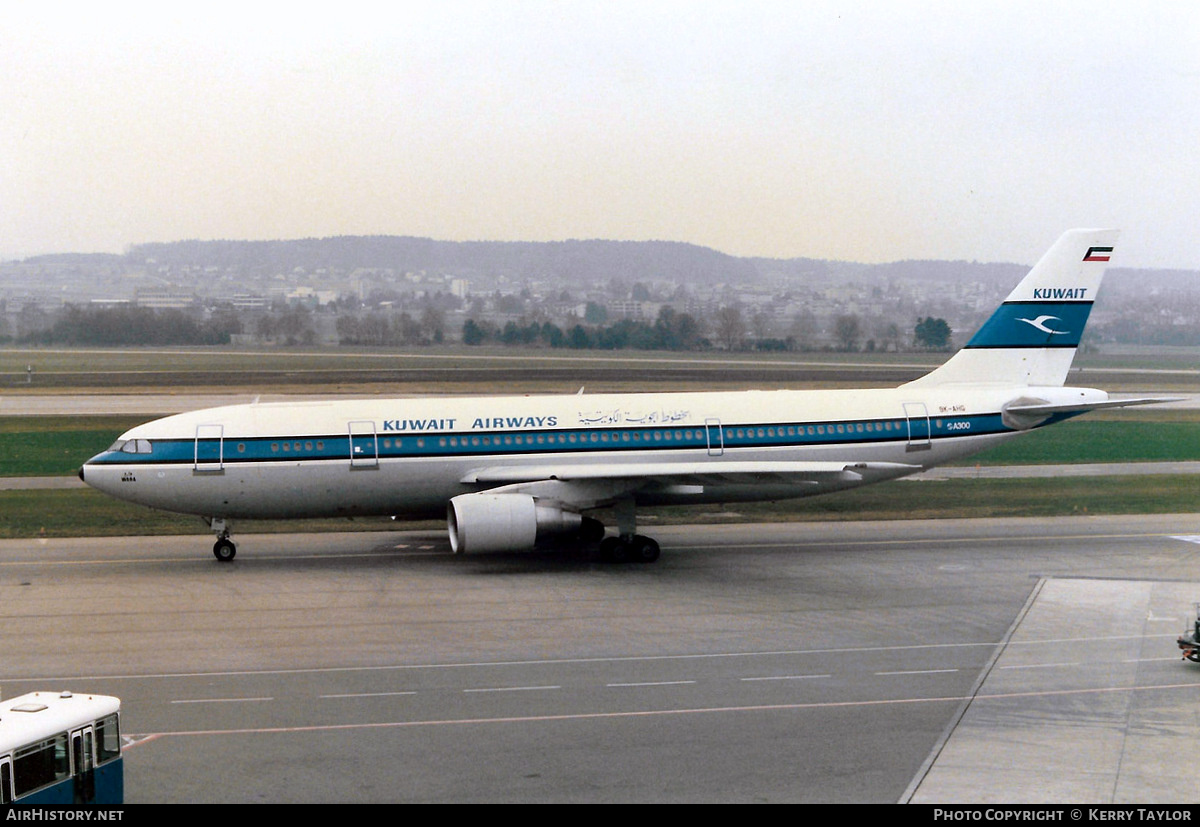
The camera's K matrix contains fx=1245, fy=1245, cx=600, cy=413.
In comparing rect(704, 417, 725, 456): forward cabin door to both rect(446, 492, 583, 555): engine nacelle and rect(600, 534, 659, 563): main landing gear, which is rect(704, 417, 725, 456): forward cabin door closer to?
rect(600, 534, 659, 563): main landing gear

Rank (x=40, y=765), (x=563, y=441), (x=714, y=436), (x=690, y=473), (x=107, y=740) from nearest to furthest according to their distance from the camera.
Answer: (x=40, y=765) → (x=107, y=740) → (x=690, y=473) → (x=563, y=441) → (x=714, y=436)

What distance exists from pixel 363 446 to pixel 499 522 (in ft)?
14.2

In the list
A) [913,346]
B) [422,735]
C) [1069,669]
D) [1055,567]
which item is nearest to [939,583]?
[1055,567]

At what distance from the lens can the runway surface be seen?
15.6 metres

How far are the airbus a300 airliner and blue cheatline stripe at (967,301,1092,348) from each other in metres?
1.87

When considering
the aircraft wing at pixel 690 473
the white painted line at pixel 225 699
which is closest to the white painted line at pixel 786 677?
the white painted line at pixel 225 699

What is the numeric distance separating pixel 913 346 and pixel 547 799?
73.7 meters

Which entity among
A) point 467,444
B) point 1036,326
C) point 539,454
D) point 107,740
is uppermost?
point 1036,326

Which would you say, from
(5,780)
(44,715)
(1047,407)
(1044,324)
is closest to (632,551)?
(1047,407)

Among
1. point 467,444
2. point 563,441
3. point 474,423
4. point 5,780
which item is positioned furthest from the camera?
point 563,441

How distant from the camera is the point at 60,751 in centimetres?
1252

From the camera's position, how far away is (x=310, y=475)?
30438 mm

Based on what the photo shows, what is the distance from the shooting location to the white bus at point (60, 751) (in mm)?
11922

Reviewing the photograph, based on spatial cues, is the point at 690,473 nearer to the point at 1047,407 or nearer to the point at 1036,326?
the point at 1047,407
